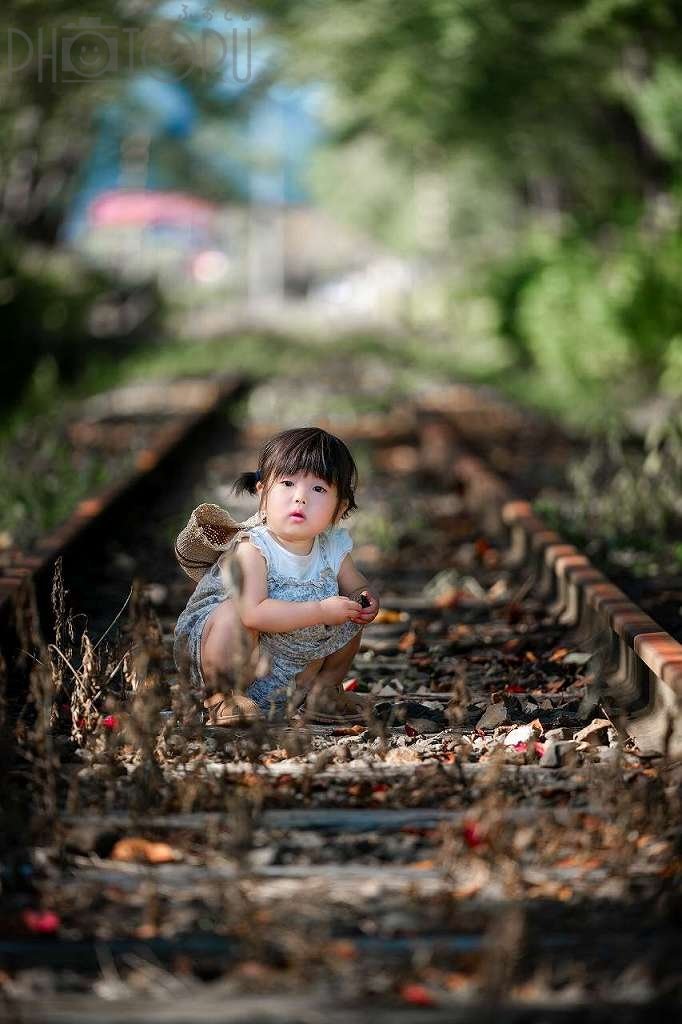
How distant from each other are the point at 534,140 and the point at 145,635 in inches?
893

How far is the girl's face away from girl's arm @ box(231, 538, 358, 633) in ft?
0.46

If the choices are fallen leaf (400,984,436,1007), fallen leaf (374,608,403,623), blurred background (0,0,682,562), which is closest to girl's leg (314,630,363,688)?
fallen leaf (374,608,403,623)

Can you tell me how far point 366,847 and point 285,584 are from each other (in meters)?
1.16

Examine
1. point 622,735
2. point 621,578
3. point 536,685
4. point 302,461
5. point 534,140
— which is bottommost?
point 534,140

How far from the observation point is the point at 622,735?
152 inches

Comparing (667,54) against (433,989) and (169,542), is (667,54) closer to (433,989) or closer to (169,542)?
(169,542)

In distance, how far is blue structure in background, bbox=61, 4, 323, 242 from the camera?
103 feet

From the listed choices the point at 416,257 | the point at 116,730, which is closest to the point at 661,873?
the point at 116,730

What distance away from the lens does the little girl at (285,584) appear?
13.3 feet

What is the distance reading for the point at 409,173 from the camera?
34.6m

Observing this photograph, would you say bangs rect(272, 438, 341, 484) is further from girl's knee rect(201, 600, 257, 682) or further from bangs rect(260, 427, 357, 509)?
girl's knee rect(201, 600, 257, 682)

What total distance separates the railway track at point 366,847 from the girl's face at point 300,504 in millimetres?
455

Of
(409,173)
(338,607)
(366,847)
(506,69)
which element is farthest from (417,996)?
(409,173)

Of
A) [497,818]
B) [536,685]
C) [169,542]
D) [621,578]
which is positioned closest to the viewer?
[497,818]
